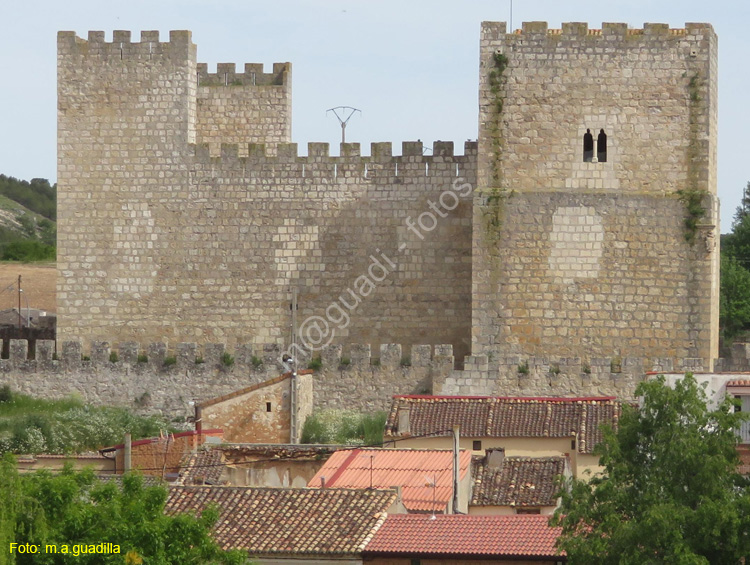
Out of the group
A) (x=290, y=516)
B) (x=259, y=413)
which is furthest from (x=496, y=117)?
(x=290, y=516)

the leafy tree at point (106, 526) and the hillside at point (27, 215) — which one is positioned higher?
the hillside at point (27, 215)

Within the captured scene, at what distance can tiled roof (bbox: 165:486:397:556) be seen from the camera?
28453mm

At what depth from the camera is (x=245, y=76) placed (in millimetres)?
43125

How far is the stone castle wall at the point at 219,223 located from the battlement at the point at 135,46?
0.02 meters

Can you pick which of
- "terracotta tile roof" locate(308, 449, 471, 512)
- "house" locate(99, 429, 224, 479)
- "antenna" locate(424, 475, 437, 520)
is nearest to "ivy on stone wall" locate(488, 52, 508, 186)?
"terracotta tile roof" locate(308, 449, 471, 512)

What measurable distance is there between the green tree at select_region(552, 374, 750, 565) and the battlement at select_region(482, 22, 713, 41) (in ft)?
41.6

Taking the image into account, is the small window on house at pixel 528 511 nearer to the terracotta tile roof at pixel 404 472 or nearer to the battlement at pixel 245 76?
the terracotta tile roof at pixel 404 472

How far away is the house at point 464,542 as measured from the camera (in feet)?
91.4

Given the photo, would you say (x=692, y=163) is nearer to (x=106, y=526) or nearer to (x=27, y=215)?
(x=106, y=526)

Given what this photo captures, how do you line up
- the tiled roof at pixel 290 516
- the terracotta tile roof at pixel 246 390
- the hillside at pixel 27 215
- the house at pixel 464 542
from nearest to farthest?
the house at pixel 464 542, the tiled roof at pixel 290 516, the terracotta tile roof at pixel 246 390, the hillside at pixel 27 215

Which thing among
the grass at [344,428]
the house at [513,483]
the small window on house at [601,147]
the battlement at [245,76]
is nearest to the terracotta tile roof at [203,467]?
the grass at [344,428]

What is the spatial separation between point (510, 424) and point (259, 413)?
182 inches

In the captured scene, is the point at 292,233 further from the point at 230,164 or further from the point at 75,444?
the point at 75,444

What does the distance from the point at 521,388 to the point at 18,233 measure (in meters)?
49.3
